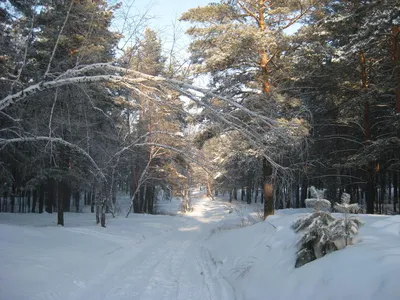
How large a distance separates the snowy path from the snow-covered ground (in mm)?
19

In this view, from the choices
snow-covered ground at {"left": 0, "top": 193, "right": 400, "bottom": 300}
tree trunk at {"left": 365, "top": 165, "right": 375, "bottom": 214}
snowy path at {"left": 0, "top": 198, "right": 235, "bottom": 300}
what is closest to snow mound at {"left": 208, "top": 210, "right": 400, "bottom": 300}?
snow-covered ground at {"left": 0, "top": 193, "right": 400, "bottom": 300}

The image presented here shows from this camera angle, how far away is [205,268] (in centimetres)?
790

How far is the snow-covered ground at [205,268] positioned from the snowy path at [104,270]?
19mm

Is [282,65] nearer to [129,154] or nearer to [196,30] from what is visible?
[196,30]

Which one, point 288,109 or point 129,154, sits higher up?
point 288,109

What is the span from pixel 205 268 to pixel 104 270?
104 inches

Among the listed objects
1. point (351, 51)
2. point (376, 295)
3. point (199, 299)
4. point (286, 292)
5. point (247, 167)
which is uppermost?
point (351, 51)

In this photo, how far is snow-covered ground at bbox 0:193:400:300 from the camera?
3.86m

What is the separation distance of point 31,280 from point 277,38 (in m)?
10.1

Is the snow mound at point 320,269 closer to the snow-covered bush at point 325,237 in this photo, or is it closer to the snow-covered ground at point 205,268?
the snow-covered ground at point 205,268

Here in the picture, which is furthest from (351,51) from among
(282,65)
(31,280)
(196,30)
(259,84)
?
(31,280)

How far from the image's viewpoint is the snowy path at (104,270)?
214 inches

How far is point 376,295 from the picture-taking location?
3.16 m

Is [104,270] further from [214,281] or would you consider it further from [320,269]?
[320,269]
